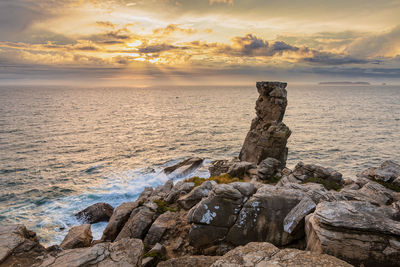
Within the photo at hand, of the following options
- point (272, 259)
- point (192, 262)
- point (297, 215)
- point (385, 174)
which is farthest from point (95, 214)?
point (385, 174)

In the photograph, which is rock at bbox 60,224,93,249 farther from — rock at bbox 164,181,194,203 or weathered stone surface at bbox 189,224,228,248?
weathered stone surface at bbox 189,224,228,248

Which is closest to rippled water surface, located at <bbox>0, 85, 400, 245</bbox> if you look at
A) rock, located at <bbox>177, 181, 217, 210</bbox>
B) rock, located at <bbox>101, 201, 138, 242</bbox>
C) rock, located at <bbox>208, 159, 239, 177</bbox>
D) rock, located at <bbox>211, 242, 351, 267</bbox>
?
rock, located at <bbox>208, 159, 239, 177</bbox>

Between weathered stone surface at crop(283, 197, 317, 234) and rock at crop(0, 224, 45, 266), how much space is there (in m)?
11.2

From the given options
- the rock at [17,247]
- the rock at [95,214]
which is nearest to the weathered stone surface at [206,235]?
the rock at [17,247]

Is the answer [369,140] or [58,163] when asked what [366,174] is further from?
[58,163]

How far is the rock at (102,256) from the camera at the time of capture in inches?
355

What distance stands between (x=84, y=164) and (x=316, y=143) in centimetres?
5355

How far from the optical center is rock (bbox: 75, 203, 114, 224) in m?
26.6

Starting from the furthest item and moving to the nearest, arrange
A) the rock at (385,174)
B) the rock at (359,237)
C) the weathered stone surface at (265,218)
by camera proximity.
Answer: the rock at (385,174) → the weathered stone surface at (265,218) → the rock at (359,237)

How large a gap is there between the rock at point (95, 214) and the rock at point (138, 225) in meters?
10.1

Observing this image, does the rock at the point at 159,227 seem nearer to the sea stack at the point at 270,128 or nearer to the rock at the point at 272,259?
the rock at the point at 272,259

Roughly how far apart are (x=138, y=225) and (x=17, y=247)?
8.34 metres

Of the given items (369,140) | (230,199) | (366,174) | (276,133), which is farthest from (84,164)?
(369,140)

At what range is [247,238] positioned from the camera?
12.3 metres
